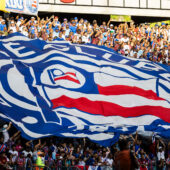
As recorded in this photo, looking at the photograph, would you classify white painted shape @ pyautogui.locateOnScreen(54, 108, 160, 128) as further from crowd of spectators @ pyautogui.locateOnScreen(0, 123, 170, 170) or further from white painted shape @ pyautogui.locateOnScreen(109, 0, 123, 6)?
white painted shape @ pyautogui.locateOnScreen(109, 0, 123, 6)

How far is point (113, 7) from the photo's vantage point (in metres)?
44.5

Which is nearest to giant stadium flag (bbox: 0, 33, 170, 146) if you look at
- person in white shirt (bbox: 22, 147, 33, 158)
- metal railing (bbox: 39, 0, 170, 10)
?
person in white shirt (bbox: 22, 147, 33, 158)

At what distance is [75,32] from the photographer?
1236 inches

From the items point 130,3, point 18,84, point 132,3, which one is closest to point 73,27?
point 18,84

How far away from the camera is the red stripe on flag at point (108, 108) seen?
21.6 meters

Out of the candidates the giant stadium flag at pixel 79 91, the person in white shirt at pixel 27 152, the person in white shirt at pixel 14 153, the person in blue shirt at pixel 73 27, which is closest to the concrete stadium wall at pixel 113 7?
the person in blue shirt at pixel 73 27

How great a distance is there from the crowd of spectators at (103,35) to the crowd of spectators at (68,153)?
5.75 metres

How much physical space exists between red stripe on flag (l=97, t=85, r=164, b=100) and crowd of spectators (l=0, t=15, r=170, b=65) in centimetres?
493

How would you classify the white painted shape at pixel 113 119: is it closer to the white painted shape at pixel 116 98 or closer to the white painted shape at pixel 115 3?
the white painted shape at pixel 116 98

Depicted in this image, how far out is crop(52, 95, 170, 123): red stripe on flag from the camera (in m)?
21.6

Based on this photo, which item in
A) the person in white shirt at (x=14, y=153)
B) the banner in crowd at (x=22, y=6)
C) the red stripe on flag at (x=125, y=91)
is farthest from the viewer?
the banner in crowd at (x=22, y=6)

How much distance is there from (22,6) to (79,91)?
31.9 ft

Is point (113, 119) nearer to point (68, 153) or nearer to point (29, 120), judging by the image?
point (68, 153)

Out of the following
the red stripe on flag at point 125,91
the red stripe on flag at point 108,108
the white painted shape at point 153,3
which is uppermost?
the white painted shape at point 153,3
